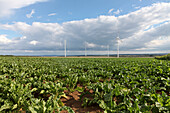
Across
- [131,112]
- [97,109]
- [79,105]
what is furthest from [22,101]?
[131,112]

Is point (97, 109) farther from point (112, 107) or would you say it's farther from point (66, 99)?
point (66, 99)

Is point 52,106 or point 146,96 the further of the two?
point 146,96

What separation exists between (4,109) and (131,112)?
17.2 feet

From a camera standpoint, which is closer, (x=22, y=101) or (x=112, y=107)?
(x=112, y=107)

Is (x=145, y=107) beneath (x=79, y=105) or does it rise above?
above

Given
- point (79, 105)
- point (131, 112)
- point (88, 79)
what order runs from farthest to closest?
point (88, 79)
point (79, 105)
point (131, 112)

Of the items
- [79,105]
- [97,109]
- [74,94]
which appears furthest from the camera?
[74,94]

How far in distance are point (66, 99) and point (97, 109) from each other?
6.39ft

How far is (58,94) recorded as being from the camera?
515cm

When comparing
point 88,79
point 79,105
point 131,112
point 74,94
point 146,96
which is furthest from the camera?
point 88,79

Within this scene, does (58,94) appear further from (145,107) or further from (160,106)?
(160,106)

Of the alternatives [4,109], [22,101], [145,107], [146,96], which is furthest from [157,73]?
[4,109]

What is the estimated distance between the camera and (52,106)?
384 centimetres

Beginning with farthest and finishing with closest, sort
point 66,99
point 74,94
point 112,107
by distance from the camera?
point 74,94, point 66,99, point 112,107
